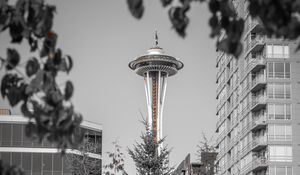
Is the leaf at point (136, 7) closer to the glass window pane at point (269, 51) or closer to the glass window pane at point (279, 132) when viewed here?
the glass window pane at point (279, 132)

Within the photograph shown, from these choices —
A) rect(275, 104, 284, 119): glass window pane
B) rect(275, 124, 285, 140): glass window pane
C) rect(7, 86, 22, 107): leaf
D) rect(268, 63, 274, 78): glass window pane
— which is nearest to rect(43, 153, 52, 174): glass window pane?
rect(275, 124, 285, 140): glass window pane

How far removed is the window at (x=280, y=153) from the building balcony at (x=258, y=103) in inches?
222

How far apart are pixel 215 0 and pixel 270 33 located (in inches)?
26.9

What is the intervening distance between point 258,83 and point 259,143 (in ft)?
23.1

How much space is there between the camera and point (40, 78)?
8.09 meters

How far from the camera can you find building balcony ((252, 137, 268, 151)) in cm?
9706

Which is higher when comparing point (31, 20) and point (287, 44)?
point (287, 44)

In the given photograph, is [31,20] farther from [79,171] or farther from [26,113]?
[79,171]

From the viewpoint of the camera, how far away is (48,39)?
333 inches

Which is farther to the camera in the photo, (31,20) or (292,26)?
(31,20)

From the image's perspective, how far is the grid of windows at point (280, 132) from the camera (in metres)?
96.4

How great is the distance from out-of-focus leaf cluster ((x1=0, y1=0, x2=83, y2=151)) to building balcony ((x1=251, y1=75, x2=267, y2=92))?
3630 inches

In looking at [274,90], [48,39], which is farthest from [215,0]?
[274,90]

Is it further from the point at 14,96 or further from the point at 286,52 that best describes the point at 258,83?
the point at 14,96
